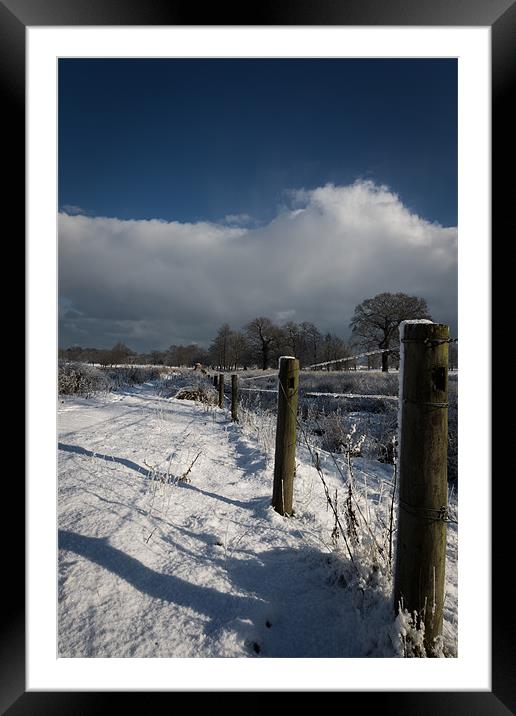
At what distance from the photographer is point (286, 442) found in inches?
107

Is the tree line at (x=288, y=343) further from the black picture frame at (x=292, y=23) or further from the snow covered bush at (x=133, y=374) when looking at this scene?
the black picture frame at (x=292, y=23)

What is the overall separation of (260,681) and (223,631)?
0.23 metres

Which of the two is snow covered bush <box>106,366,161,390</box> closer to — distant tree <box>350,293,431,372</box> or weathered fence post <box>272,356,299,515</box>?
distant tree <box>350,293,431,372</box>

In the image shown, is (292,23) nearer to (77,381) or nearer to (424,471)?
(424,471)

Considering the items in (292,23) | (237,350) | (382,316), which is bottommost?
(237,350)

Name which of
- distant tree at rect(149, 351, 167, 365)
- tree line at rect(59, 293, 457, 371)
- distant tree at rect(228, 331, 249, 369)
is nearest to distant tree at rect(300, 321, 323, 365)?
tree line at rect(59, 293, 457, 371)

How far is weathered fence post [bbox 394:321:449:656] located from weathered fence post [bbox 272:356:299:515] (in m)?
1.34

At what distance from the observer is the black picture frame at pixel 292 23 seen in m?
1.32

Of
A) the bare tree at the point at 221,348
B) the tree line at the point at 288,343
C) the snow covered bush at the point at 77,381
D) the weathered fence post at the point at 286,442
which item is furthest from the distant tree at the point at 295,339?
the weathered fence post at the point at 286,442

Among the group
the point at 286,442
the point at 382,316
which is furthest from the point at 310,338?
the point at 286,442

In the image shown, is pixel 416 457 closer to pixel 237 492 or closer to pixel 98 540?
pixel 98 540

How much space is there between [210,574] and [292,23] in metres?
2.71

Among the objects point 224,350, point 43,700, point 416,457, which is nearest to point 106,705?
point 43,700

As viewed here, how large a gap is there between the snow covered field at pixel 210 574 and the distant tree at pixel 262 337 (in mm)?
35089
